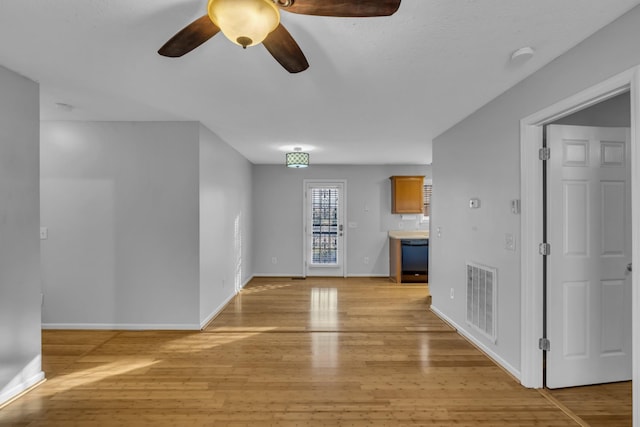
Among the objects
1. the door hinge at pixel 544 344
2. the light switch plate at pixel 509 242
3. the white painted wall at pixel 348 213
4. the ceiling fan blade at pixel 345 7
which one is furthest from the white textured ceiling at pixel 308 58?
the white painted wall at pixel 348 213

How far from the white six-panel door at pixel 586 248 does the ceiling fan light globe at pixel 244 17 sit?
2242 mm

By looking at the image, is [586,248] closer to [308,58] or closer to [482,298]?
[482,298]

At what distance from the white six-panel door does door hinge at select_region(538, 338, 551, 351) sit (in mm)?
37

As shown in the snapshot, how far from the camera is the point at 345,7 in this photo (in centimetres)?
127

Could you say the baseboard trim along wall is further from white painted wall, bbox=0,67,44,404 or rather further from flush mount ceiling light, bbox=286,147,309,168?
flush mount ceiling light, bbox=286,147,309,168

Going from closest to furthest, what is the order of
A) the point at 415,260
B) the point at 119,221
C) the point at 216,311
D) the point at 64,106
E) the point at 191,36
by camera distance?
the point at 191,36
the point at 64,106
the point at 119,221
the point at 216,311
the point at 415,260

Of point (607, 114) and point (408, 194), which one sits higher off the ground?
point (607, 114)

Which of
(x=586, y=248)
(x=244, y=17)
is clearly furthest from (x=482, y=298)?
(x=244, y=17)

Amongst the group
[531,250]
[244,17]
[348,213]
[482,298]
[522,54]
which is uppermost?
[522,54]

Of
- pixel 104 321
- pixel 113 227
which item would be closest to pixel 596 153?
pixel 113 227

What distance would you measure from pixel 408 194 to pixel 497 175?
365 centimetres

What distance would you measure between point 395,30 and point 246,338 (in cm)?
311

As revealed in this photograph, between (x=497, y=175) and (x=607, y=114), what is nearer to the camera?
(x=607, y=114)

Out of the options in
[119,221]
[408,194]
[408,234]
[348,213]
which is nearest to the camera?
[119,221]
